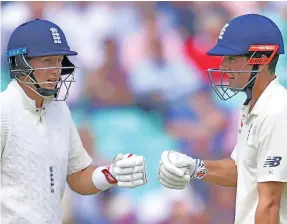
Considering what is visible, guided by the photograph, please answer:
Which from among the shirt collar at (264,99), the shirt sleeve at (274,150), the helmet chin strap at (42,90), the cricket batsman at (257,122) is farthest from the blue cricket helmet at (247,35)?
the helmet chin strap at (42,90)

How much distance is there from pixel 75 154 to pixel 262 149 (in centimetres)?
92

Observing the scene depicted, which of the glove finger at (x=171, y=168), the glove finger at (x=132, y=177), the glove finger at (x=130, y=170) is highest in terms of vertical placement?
the glove finger at (x=171, y=168)

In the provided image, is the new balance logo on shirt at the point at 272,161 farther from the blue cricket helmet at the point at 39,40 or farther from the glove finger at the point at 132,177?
the blue cricket helmet at the point at 39,40

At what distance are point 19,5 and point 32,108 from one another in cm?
150

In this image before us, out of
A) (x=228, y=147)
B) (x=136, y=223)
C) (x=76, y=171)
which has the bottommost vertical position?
(x=136, y=223)

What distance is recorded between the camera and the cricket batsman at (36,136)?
337 cm

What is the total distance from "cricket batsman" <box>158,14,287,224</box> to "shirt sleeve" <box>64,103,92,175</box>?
0.43 m

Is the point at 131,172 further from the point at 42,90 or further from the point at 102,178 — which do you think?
the point at 42,90

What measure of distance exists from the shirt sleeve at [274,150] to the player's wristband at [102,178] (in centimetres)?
78

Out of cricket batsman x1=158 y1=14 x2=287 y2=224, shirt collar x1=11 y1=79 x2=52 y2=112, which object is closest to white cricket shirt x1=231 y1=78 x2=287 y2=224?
cricket batsman x1=158 y1=14 x2=287 y2=224

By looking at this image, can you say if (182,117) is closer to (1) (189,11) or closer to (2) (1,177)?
(1) (189,11)

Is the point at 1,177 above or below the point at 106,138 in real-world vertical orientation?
above

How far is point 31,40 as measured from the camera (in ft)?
11.4

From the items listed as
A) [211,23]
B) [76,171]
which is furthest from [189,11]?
[76,171]
